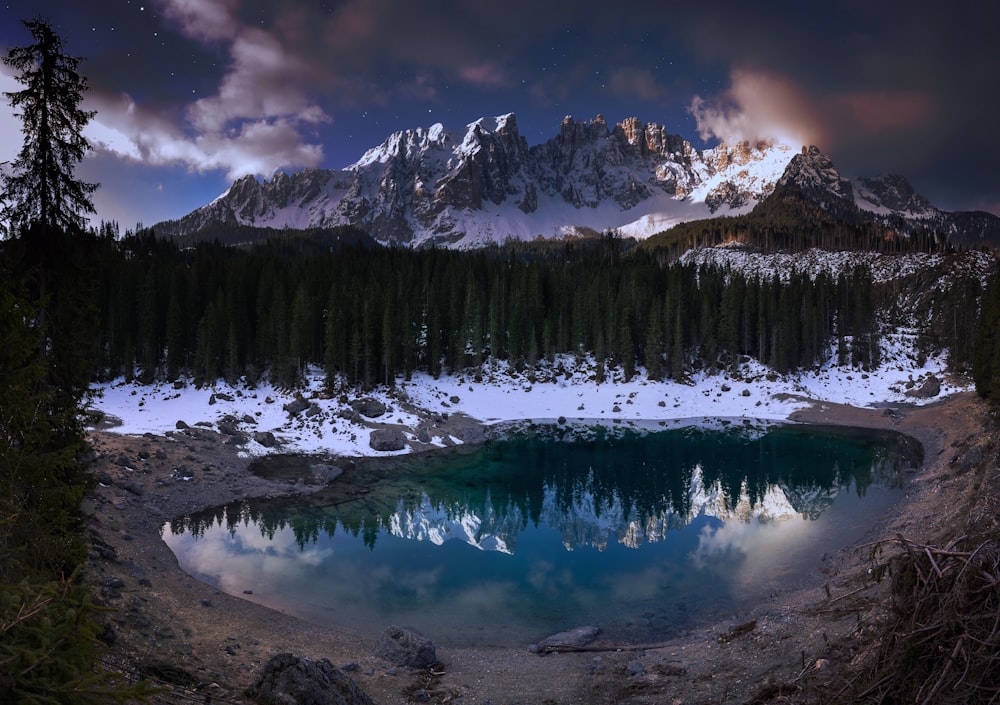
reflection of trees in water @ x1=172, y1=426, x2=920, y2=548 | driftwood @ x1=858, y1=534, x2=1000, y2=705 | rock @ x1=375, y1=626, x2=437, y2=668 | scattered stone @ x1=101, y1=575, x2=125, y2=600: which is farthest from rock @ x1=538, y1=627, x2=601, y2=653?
driftwood @ x1=858, y1=534, x2=1000, y2=705

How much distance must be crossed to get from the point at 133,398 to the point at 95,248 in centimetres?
5081

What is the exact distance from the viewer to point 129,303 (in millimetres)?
71125

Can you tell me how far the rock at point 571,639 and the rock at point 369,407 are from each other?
1568 inches

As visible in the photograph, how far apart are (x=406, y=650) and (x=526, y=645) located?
4.23m

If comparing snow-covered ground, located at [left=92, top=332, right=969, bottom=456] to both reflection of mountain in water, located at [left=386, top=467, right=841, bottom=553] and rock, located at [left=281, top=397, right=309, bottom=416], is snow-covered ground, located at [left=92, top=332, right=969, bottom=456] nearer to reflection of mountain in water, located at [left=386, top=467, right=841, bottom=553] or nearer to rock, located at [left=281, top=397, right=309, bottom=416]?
rock, located at [left=281, top=397, right=309, bottom=416]

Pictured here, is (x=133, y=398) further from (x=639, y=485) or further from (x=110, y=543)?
(x=639, y=485)

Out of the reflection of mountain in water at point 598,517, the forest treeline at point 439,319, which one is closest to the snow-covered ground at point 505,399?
the forest treeline at point 439,319

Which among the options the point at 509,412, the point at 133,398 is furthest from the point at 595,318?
the point at 133,398

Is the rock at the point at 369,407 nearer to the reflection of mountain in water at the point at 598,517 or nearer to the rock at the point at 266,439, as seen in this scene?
the rock at the point at 266,439

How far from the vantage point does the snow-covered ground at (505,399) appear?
168 feet

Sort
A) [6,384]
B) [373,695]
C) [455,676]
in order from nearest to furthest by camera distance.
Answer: [6,384]
[373,695]
[455,676]

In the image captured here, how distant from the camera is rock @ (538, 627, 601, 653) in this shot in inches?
714

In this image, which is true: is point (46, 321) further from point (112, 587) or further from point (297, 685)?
point (297, 685)

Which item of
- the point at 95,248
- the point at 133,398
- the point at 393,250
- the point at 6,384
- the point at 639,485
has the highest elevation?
the point at 393,250
